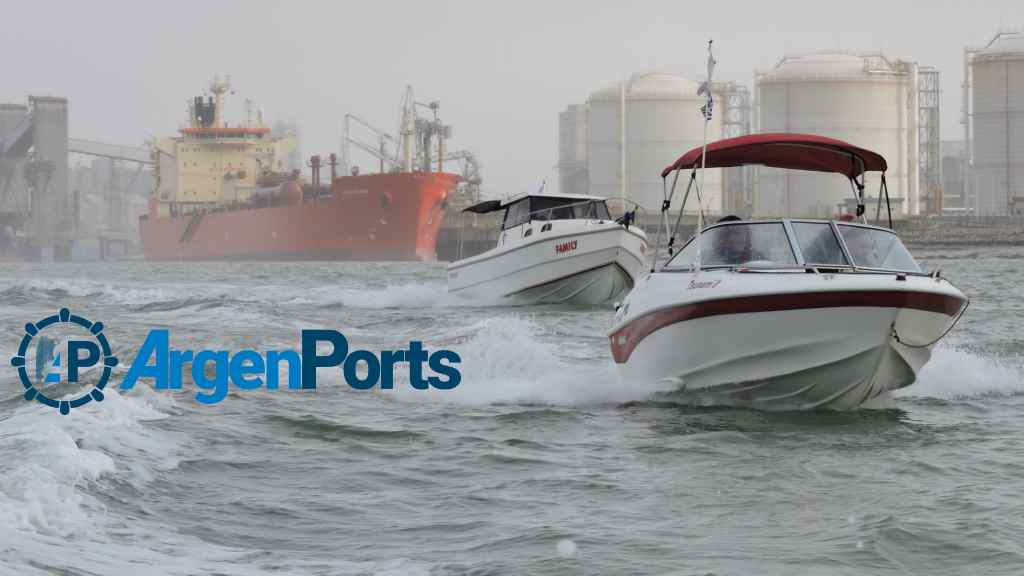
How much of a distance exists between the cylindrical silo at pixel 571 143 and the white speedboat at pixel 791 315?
103 metres

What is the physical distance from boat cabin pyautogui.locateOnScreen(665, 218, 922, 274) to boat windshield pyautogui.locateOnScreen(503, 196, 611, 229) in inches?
605

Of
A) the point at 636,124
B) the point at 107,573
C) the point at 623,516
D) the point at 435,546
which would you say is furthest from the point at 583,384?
the point at 636,124

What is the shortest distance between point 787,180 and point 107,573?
7387 cm

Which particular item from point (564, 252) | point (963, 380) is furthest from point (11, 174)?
point (963, 380)

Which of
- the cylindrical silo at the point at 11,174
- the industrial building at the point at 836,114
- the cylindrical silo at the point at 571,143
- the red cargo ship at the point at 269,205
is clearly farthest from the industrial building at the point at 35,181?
the industrial building at the point at 836,114

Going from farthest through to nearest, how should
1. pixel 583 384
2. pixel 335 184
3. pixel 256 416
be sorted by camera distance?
1. pixel 335 184
2. pixel 583 384
3. pixel 256 416

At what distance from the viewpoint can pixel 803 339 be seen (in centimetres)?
1013

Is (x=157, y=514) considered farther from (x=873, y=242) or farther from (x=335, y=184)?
(x=335, y=184)

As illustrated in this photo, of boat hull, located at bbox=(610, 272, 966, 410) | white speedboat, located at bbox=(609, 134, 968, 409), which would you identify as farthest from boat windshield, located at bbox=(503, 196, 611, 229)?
boat hull, located at bbox=(610, 272, 966, 410)

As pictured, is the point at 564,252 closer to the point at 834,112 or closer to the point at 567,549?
the point at 567,549

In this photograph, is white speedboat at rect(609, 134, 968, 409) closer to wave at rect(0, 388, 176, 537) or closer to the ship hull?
wave at rect(0, 388, 176, 537)

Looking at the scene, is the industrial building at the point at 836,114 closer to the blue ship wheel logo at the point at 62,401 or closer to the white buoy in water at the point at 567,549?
the blue ship wheel logo at the point at 62,401

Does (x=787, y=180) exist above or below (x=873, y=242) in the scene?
above

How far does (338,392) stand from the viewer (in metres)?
12.5
